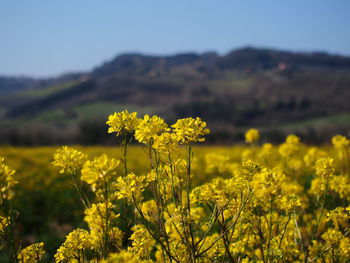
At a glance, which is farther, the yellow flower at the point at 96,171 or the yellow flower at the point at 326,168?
the yellow flower at the point at 326,168

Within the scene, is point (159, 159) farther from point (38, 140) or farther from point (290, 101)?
point (290, 101)

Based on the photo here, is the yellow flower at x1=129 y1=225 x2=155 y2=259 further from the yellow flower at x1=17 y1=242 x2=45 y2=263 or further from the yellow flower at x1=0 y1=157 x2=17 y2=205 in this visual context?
the yellow flower at x1=0 y1=157 x2=17 y2=205

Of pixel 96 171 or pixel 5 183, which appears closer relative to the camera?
pixel 96 171

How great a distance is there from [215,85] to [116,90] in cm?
5305

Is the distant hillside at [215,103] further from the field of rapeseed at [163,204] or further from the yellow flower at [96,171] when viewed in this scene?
the yellow flower at [96,171]

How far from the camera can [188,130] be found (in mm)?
2766

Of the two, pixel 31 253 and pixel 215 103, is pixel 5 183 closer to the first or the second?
pixel 31 253

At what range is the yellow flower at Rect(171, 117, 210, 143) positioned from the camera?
278cm

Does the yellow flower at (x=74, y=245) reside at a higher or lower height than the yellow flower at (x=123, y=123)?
lower

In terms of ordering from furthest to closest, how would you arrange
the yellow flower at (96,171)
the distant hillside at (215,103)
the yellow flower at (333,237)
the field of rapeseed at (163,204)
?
1. the distant hillside at (215,103)
2. the yellow flower at (333,237)
3. the field of rapeseed at (163,204)
4. the yellow flower at (96,171)

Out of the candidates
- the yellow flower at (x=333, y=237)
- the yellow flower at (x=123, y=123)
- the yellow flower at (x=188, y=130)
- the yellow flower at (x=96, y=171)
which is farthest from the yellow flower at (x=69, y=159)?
the yellow flower at (x=333, y=237)

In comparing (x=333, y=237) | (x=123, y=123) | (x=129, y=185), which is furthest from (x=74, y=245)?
(x=333, y=237)

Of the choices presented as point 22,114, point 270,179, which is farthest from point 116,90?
point 270,179

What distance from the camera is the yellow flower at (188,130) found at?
2.78 meters
